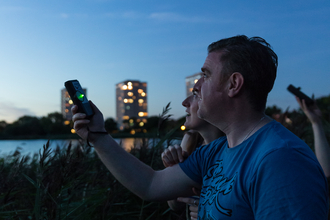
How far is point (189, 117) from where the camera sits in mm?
2273

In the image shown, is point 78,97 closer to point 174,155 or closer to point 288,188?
point 174,155

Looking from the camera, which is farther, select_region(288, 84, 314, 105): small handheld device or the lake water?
the lake water

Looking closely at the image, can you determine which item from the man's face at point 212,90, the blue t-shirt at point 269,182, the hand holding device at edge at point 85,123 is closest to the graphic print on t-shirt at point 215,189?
the blue t-shirt at point 269,182

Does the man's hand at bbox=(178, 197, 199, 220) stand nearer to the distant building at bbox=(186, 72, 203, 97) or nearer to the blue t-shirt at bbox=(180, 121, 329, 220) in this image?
the blue t-shirt at bbox=(180, 121, 329, 220)

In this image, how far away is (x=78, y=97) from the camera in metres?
1.61

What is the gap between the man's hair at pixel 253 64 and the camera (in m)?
1.23

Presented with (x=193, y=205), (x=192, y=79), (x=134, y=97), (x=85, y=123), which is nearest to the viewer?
(x=85, y=123)

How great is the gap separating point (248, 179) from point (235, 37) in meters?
0.75

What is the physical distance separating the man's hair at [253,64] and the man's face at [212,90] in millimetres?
41

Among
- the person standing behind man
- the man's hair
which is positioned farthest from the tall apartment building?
the man's hair

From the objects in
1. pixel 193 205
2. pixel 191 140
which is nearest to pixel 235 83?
pixel 193 205

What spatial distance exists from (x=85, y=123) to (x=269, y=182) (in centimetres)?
112

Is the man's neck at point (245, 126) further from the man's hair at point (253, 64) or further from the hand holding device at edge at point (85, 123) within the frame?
the hand holding device at edge at point (85, 123)

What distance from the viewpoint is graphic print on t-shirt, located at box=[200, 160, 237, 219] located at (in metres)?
1.09
